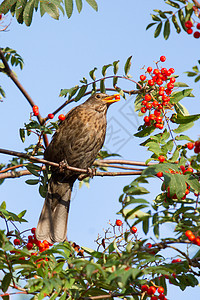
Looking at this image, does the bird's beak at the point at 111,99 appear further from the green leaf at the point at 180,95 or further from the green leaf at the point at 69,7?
the green leaf at the point at 69,7

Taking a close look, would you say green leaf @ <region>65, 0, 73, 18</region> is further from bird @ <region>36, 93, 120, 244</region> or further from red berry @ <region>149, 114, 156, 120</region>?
bird @ <region>36, 93, 120, 244</region>

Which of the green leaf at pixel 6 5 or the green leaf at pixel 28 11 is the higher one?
the green leaf at pixel 6 5

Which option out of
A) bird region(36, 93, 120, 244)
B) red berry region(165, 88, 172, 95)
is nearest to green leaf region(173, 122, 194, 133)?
red berry region(165, 88, 172, 95)

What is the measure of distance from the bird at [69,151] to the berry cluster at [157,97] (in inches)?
47.3

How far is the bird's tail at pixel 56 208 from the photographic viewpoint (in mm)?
4590

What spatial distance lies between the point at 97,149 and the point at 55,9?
73.1 inches

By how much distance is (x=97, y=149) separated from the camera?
4.93m

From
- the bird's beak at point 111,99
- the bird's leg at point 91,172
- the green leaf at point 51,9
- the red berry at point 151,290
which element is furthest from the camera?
the bird's beak at point 111,99

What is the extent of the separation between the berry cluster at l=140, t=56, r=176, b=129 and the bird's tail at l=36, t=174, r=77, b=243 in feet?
5.56

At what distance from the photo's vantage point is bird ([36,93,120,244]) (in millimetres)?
4871

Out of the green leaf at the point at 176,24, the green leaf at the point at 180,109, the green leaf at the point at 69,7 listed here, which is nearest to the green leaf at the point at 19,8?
the green leaf at the point at 69,7

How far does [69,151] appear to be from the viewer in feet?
16.3

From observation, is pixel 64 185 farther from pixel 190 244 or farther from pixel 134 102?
pixel 190 244

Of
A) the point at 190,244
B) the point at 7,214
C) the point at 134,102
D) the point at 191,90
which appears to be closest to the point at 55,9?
the point at 134,102
